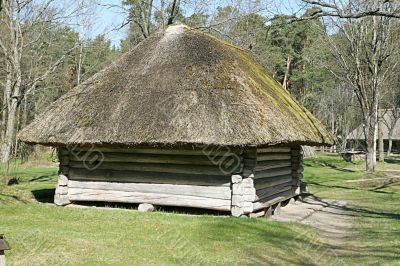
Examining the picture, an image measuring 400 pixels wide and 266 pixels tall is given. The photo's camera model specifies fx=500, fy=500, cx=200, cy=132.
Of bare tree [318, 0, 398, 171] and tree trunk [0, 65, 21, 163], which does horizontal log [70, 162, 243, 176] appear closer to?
tree trunk [0, 65, 21, 163]

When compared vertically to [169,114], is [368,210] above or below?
below

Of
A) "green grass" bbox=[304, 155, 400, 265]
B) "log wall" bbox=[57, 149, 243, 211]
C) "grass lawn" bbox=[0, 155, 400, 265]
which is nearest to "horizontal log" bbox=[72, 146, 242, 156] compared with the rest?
"log wall" bbox=[57, 149, 243, 211]

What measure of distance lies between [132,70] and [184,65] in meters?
1.53

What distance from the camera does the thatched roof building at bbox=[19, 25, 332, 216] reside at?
10.9 metres

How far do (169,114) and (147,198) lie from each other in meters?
2.28

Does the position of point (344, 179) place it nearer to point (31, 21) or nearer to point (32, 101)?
point (31, 21)

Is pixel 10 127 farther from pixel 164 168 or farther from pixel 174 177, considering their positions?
pixel 174 177

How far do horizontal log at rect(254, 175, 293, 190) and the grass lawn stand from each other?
140 cm

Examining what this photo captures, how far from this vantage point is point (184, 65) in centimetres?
1280

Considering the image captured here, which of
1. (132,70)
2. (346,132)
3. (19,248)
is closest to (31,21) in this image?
(132,70)

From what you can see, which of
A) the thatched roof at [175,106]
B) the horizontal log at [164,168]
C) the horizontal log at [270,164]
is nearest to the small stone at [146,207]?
the horizontal log at [164,168]

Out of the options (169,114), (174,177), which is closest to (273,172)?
(174,177)

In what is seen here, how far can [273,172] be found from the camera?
544 inches

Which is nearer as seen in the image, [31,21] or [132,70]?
[132,70]
